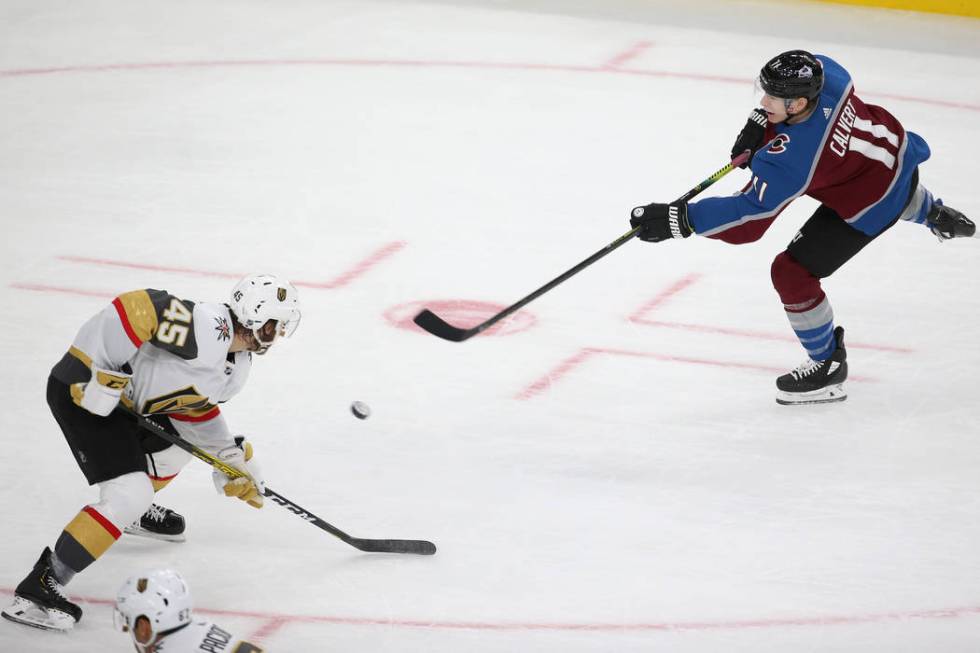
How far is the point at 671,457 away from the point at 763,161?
977mm

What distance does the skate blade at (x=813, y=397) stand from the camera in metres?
4.74

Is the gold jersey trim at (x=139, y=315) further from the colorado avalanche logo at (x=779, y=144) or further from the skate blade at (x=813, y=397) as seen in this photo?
the skate blade at (x=813, y=397)

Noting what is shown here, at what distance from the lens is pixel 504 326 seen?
208 inches

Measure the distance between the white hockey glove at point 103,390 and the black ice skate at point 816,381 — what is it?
232cm

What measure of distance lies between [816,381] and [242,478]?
2058 millimetres

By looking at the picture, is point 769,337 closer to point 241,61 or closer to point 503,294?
point 503,294

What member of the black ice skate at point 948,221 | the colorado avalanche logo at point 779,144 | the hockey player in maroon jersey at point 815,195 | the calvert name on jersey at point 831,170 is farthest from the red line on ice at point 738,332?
the colorado avalanche logo at point 779,144

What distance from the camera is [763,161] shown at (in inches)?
171

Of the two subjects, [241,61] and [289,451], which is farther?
[241,61]

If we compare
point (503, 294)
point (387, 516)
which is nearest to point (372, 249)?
point (503, 294)

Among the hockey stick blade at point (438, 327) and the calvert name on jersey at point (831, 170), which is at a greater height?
the calvert name on jersey at point (831, 170)

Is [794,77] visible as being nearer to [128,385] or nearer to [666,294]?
[666,294]

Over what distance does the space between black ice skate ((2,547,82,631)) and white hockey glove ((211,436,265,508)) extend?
0.48 meters

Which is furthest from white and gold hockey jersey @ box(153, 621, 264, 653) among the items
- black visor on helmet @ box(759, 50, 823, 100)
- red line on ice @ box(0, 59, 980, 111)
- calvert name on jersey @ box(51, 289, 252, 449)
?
red line on ice @ box(0, 59, 980, 111)
